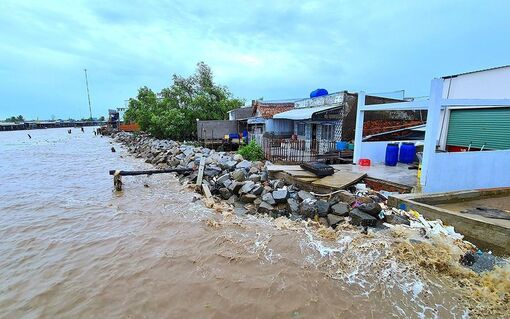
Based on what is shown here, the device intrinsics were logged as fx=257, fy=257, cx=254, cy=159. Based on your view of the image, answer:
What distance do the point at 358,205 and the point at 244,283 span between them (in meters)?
4.02

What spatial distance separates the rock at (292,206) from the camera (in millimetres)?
8001

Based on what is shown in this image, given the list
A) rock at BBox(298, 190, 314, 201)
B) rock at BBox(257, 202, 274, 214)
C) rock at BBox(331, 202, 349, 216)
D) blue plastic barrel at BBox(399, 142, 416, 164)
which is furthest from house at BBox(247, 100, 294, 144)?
rock at BBox(331, 202, 349, 216)

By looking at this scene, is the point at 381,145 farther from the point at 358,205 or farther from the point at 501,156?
the point at 358,205

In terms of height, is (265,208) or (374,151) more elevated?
(374,151)

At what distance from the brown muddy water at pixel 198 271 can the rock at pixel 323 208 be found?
876mm

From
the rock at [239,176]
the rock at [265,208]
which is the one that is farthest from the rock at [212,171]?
the rock at [265,208]

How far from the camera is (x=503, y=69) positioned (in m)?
10.2

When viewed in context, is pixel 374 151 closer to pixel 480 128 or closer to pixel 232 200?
pixel 480 128

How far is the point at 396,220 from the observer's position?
21.4ft

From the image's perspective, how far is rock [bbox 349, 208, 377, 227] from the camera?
6.67m

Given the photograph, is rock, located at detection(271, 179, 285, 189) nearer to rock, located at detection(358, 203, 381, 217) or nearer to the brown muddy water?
the brown muddy water

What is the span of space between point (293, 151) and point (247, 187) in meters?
4.60

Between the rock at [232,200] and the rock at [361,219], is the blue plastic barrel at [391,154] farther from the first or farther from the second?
the rock at [232,200]

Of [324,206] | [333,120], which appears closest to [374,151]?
[333,120]
